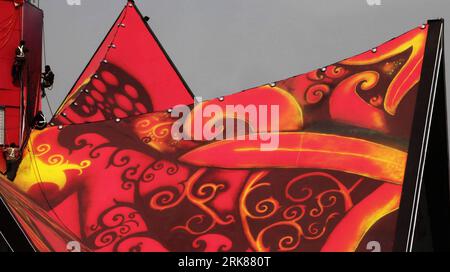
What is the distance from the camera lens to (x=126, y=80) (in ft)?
53.2

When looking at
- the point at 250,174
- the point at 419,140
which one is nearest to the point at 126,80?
the point at 250,174

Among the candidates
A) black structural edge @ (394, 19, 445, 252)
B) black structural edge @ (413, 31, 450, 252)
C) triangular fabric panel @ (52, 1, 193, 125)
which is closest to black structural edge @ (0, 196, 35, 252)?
black structural edge @ (394, 19, 445, 252)

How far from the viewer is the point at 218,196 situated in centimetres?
1165

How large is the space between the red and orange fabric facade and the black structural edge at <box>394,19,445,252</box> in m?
0.12

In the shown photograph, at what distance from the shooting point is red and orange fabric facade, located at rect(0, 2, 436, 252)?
1117 centimetres

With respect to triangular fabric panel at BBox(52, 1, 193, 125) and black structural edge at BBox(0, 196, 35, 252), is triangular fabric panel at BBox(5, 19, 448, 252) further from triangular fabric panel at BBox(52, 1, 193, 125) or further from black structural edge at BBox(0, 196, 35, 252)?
triangular fabric panel at BBox(52, 1, 193, 125)

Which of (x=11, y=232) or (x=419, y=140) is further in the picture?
(x=419, y=140)

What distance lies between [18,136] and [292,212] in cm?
651

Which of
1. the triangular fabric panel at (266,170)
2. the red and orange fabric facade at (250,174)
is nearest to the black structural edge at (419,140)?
the triangular fabric panel at (266,170)

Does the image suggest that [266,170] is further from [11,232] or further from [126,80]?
[126,80]

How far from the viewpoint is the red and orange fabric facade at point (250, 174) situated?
11.2 meters

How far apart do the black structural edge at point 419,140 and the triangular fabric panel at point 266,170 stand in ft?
0.06

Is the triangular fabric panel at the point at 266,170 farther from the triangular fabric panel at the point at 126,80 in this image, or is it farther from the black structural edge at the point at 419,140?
the triangular fabric panel at the point at 126,80

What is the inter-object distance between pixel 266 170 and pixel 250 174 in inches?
9.4
